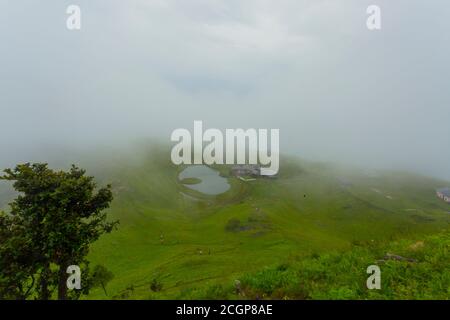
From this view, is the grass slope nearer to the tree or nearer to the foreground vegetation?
the tree

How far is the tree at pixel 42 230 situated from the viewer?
24.0 metres

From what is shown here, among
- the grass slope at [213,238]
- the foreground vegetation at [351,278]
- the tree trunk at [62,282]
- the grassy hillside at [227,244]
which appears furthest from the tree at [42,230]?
the grass slope at [213,238]

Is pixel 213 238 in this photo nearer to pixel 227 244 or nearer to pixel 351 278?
pixel 227 244

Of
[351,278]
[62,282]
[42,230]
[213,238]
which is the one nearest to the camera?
[351,278]

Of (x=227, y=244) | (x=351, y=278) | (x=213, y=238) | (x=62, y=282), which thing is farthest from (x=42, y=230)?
(x=213, y=238)

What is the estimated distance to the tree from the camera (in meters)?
24.0

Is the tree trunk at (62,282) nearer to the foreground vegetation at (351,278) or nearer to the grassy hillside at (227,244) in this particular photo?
the grassy hillside at (227,244)

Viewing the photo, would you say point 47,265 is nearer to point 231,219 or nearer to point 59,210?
point 59,210

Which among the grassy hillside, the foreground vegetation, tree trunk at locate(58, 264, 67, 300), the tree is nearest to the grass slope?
the grassy hillside

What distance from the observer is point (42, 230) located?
24359mm

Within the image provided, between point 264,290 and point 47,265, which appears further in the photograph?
point 47,265
